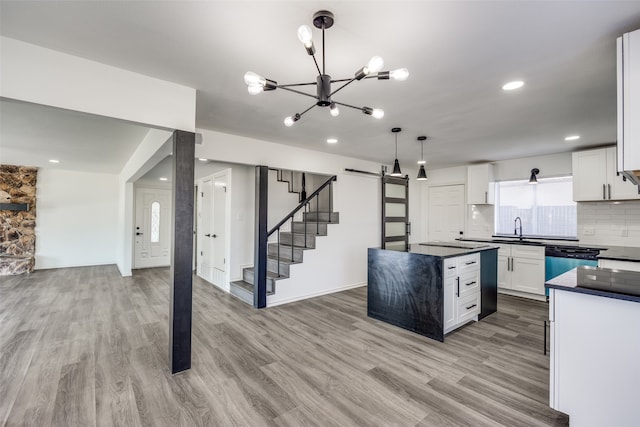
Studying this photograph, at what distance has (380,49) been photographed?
2.11 meters

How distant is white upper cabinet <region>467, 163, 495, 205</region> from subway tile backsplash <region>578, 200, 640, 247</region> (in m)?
1.40

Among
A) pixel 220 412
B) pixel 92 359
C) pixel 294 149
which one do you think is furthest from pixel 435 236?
pixel 92 359

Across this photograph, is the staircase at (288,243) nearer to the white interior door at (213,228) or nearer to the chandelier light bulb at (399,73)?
the white interior door at (213,228)

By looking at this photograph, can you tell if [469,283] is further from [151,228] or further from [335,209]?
[151,228]

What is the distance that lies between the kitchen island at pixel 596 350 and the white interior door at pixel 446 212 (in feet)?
15.6

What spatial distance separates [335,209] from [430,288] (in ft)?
8.53

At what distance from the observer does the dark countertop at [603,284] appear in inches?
66.7

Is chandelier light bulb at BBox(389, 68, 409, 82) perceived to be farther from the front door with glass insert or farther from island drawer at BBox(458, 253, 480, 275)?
the front door with glass insert

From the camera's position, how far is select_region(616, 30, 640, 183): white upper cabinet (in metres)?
1.73

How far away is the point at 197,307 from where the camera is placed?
4.41m

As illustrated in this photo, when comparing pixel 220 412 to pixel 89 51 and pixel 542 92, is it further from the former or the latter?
pixel 542 92

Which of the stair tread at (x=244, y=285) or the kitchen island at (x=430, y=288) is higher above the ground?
the kitchen island at (x=430, y=288)

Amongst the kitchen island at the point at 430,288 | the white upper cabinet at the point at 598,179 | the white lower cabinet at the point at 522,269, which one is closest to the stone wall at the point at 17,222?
the kitchen island at the point at 430,288

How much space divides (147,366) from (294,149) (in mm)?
3575
